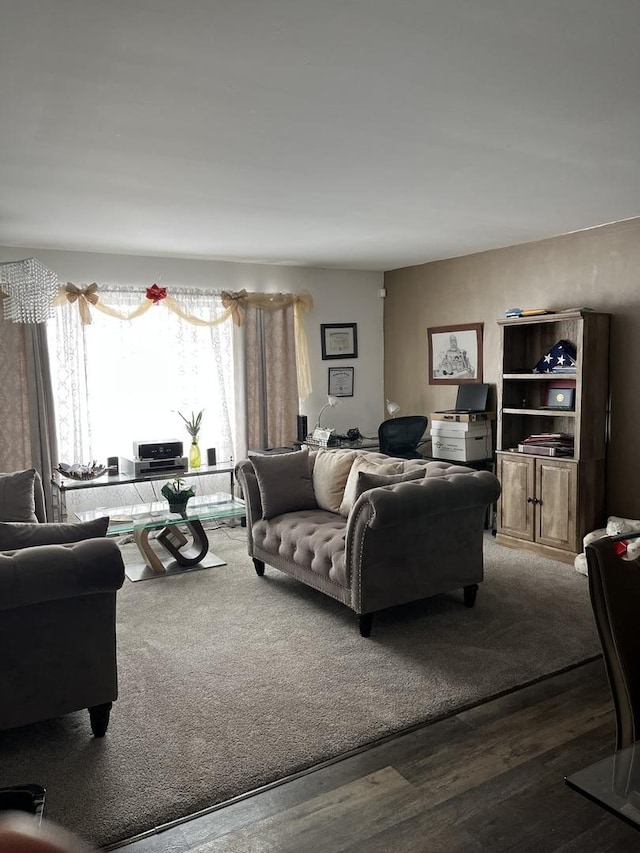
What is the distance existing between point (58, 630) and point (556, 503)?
3789 millimetres

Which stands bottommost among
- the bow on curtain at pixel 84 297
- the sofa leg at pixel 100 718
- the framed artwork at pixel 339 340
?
the sofa leg at pixel 100 718

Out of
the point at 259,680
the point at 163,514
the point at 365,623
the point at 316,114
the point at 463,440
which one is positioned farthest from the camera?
the point at 463,440

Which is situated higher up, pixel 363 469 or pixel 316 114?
pixel 316 114

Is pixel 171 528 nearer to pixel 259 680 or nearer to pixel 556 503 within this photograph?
pixel 259 680

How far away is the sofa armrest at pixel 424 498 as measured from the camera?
3.63 metres

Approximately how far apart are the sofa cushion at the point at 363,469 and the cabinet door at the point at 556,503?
1364 millimetres

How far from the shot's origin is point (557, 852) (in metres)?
2.10

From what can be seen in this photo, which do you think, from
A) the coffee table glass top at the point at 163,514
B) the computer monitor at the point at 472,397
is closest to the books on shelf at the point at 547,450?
the computer monitor at the point at 472,397

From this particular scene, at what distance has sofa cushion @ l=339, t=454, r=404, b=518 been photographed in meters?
4.46

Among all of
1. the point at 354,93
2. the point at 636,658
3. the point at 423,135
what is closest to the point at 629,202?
the point at 423,135

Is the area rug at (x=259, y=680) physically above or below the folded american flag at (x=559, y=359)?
below

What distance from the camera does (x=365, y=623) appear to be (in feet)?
12.3

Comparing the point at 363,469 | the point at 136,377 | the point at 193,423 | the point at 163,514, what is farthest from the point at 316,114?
→ the point at 193,423

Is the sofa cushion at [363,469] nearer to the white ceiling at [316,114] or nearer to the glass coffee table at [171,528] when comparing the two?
the glass coffee table at [171,528]
